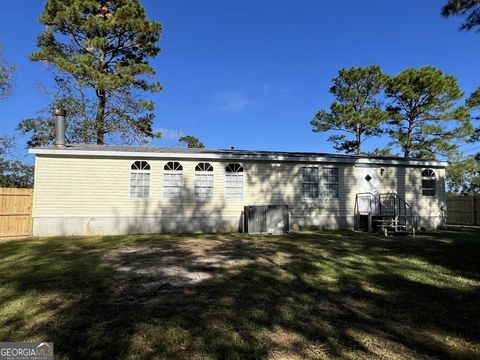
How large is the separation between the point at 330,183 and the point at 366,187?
1.73m

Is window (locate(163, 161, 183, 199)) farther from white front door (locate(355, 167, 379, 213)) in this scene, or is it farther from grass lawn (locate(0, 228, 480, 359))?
white front door (locate(355, 167, 379, 213))

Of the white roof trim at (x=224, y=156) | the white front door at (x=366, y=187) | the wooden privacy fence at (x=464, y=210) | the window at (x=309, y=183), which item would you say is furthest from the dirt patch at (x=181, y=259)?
the wooden privacy fence at (x=464, y=210)

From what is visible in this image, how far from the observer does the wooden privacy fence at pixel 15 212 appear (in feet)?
40.5

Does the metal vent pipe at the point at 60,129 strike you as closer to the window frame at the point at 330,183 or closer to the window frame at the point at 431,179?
the window frame at the point at 330,183

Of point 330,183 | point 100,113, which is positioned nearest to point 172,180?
point 330,183

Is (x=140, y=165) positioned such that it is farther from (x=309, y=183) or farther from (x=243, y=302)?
(x=243, y=302)

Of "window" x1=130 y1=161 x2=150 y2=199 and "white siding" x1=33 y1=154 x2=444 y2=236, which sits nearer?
"white siding" x1=33 y1=154 x2=444 y2=236

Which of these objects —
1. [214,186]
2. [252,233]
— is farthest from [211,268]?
[214,186]

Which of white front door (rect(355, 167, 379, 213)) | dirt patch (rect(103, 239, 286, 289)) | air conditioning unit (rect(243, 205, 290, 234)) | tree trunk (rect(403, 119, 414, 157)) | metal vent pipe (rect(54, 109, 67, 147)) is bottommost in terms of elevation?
dirt patch (rect(103, 239, 286, 289))

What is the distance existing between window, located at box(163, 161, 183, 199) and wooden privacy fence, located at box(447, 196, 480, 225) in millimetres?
17472

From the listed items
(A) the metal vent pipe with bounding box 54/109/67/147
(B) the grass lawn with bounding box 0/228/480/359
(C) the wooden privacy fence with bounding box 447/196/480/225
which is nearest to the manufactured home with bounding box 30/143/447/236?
(A) the metal vent pipe with bounding box 54/109/67/147

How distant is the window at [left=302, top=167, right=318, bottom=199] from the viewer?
1502 centimetres

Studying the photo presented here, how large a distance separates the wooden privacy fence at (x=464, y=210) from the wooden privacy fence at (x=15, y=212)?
2270 cm

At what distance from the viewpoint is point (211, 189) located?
14102mm
